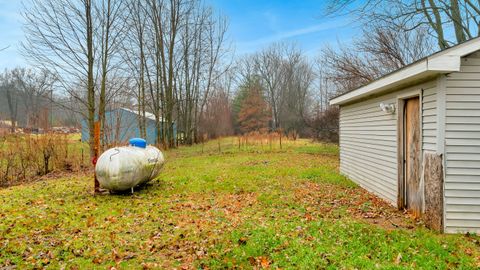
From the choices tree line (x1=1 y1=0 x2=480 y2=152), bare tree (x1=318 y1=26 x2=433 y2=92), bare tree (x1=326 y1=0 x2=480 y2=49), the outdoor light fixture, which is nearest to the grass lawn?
the outdoor light fixture

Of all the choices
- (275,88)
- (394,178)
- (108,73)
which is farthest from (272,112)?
(394,178)

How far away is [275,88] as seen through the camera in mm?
39062

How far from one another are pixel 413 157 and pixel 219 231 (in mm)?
3763

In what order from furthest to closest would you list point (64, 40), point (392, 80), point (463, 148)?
point (64, 40)
point (392, 80)
point (463, 148)

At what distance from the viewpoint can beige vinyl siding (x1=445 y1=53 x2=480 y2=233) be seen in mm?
4633

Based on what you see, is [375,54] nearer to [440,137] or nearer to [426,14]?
[426,14]

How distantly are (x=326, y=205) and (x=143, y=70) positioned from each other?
1844cm

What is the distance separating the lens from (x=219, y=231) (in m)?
4.76

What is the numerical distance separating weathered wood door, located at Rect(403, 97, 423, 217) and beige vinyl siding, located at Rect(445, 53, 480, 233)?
2.08 ft

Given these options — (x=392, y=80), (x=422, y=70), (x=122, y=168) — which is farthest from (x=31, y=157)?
(x=422, y=70)

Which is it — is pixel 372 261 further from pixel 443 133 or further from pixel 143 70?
pixel 143 70

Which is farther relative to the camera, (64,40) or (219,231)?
(64,40)

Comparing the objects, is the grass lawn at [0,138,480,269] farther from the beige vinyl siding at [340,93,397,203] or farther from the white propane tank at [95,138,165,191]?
the beige vinyl siding at [340,93,397,203]

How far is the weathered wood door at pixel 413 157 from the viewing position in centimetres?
542
